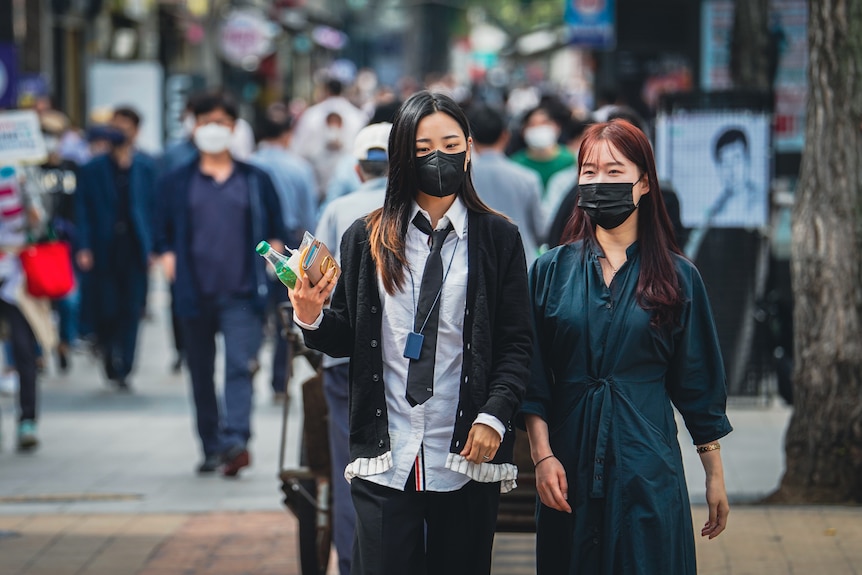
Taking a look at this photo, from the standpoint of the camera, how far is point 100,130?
12336 millimetres

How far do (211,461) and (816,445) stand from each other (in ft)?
11.5

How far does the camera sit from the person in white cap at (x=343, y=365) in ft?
17.6

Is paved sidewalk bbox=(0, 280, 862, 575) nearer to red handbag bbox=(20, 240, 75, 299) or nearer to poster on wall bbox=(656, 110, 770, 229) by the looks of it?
red handbag bbox=(20, 240, 75, 299)

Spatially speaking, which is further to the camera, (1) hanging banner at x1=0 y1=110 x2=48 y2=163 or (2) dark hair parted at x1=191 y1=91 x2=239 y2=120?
(1) hanging banner at x1=0 y1=110 x2=48 y2=163

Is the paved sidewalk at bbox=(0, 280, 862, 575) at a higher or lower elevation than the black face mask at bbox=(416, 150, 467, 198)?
lower

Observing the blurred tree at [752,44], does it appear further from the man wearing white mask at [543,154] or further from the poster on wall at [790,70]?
the man wearing white mask at [543,154]

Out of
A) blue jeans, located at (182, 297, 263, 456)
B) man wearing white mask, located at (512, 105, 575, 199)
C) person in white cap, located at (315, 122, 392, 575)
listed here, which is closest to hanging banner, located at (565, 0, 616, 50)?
man wearing white mask, located at (512, 105, 575, 199)

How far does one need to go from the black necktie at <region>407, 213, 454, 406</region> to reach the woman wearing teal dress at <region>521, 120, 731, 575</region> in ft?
0.94

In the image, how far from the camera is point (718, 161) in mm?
10156

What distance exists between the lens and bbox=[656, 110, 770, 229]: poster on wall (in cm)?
1013

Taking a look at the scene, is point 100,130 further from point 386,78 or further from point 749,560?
point 386,78

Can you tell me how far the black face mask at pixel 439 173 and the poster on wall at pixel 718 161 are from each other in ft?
20.4

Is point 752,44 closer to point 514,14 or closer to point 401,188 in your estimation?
point 401,188

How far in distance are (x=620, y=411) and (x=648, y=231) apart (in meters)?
0.54
